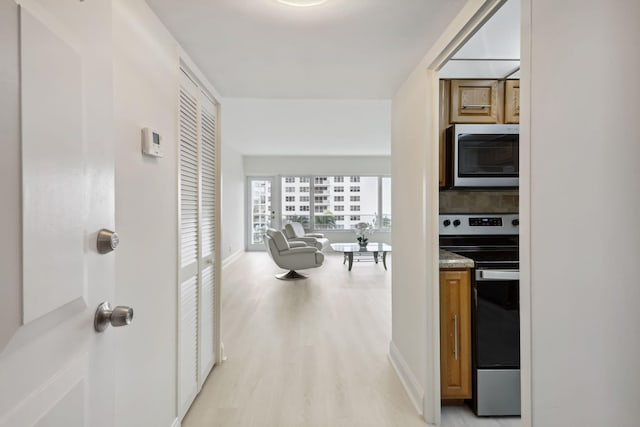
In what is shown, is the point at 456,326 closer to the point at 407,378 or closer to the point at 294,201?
the point at 407,378

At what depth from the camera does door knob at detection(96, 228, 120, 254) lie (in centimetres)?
87

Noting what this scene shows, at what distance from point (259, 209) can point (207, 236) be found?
6428 mm

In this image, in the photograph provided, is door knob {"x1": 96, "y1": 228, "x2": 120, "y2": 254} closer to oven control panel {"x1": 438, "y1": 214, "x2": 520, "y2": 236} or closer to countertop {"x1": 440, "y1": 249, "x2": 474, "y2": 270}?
countertop {"x1": 440, "y1": 249, "x2": 474, "y2": 270}

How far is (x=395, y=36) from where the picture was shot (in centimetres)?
176

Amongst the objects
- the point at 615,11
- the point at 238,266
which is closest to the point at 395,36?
the point at 615,11

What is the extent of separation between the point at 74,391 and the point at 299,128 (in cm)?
518

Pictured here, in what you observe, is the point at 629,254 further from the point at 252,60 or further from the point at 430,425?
the point at 252,60

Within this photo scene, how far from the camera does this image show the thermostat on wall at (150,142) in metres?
1.44

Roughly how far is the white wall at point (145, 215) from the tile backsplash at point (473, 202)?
6.32 feet

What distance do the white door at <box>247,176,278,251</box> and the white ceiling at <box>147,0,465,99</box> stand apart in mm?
6314

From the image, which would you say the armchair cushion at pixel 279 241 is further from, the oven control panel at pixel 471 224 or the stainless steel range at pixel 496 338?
the stainless steel range at pixel 496 338

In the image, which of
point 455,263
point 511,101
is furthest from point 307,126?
point 455,263

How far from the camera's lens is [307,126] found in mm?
5461

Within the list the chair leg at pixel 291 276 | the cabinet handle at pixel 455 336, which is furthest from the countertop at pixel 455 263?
the chair leg at pixel 291 276
